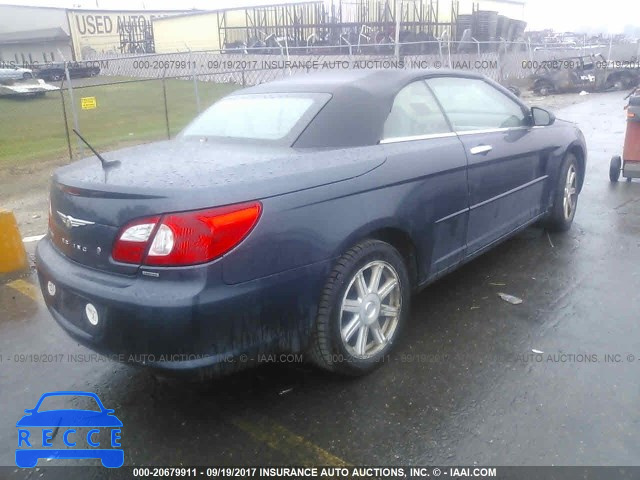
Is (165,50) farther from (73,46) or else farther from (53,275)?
(53,275)

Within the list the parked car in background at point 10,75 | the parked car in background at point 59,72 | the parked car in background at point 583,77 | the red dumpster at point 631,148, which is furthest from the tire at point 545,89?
the parked car in background at point 59,72

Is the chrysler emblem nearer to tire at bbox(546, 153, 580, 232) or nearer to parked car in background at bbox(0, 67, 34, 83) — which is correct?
tire at bbox(546, 153, 580, 232)

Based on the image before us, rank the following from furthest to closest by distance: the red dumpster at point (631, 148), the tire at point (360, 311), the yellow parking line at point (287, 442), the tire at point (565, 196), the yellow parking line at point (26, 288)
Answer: the red dumpster at point (631, 148) → the tire at point (565, 196) → the yellow parking line at point (26, 288) → the tire at point (360, 311) → the yellow parking line at point (287, 442)

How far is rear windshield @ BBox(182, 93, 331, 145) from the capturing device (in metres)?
3.35

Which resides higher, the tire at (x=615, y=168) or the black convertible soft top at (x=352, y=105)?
the black convertible soft top at (x=352, y=105)

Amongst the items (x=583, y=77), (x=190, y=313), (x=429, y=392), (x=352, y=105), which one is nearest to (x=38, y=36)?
(x=583, y=77)

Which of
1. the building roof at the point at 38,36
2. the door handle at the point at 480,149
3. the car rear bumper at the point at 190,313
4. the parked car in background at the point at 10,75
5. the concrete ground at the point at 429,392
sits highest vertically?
the building roof at the point at 38,36

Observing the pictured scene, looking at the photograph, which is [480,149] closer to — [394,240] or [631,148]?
[394,240]

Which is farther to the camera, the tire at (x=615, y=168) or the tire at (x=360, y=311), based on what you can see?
the tire at (x=615, y=168)

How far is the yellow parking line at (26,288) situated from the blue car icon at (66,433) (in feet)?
5.24

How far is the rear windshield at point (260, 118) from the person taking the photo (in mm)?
3348

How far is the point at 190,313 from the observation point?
2436 mm

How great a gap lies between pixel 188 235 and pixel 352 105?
141 cm

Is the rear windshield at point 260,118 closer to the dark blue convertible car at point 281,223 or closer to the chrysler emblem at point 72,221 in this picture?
the dark blue convertible car at point 281,223
